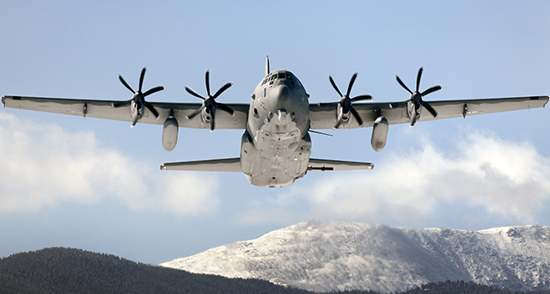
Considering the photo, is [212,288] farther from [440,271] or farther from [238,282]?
[440,271]

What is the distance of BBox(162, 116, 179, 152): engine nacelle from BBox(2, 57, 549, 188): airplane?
0.05 m

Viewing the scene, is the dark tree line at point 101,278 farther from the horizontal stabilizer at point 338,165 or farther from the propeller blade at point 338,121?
the propeller blade at point 338,121

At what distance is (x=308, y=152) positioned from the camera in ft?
90.1

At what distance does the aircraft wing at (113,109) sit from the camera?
28859 mm

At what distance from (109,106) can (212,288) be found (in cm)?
5251

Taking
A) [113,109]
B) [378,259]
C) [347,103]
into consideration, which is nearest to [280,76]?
[347,103]

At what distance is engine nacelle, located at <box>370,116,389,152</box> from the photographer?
90.6ft

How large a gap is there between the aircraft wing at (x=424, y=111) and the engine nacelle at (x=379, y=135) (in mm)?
2443

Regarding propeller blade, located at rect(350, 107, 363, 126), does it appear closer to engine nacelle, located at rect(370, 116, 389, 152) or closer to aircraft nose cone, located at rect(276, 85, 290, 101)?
engine nacelle, located at rect(370, 116, 389, 152)

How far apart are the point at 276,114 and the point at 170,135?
19.5 ft

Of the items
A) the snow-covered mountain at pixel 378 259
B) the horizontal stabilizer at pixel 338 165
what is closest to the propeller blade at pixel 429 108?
the horizontal stabilizer at pixel 338 165

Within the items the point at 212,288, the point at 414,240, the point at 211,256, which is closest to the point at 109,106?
the point at 212,288

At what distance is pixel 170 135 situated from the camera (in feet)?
87.6

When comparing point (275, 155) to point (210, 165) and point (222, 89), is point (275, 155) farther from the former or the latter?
point (222, 89)
